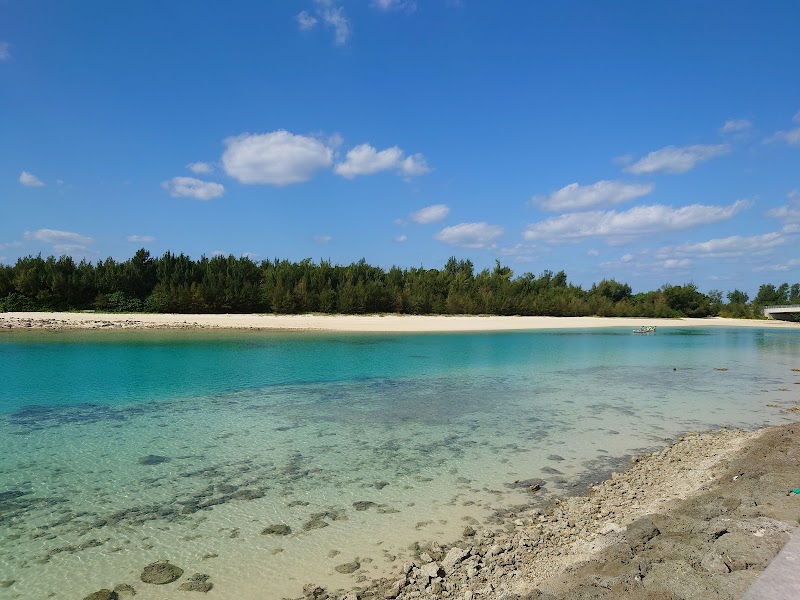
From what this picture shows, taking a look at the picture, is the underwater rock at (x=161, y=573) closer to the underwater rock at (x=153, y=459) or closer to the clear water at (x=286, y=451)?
the clear water at (x=286, y=451)

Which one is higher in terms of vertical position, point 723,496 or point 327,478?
point 723,496

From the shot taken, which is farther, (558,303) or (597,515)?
(558,303)

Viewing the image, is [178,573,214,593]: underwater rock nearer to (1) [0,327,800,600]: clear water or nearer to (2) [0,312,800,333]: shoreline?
(1) [0,327,800,600]: clear water

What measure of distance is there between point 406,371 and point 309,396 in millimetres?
6239

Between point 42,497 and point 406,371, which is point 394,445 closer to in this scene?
point 42,497

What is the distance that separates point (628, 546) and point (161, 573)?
4.41m

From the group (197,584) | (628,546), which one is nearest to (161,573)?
(197,584)

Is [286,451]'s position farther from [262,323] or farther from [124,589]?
[262,323]

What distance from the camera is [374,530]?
5566mm

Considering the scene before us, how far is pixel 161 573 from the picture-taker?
461cm

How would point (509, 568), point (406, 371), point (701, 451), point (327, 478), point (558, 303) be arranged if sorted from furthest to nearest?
point (558, 303) < point (406, 371) < point (701, 451) < point (327, 478) < point (509, 568)

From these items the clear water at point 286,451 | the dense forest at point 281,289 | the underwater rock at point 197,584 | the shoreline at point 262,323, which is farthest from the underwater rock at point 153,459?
the dense forest at point 281,289

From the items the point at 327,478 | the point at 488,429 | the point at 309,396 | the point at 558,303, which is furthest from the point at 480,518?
the point at 558,303

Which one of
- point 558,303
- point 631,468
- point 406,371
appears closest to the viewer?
point 631,468
